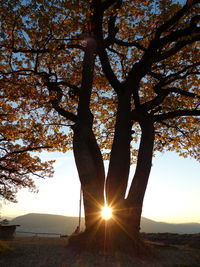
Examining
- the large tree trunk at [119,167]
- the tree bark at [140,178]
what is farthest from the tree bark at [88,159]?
the tree bark at [140,178]

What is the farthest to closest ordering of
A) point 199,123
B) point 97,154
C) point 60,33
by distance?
point 199,123 → point 60,33 → point 97,154

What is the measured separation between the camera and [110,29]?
39.6 feet

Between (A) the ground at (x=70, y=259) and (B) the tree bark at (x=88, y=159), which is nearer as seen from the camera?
(A) the ground at (x=70, y=259)

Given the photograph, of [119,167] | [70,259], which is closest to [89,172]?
[119,167]

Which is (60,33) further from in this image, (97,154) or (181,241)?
(181,241)

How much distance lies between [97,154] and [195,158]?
30.2 ft

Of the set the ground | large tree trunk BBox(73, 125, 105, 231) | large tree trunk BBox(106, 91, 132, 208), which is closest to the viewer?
the ground

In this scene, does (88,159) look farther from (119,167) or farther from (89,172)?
(119,167)

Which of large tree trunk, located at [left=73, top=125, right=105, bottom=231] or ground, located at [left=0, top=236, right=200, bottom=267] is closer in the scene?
ground, located at [left=0, top=236, right=200, bottom=267]

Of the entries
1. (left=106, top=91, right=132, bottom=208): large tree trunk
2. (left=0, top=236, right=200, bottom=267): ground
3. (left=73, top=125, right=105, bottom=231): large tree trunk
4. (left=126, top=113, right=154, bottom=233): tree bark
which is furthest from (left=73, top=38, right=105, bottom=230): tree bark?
(left=0, top=236, right=200, bottom=267): ground

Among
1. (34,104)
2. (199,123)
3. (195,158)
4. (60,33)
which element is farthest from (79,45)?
(195,158)

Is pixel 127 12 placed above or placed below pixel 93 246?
above

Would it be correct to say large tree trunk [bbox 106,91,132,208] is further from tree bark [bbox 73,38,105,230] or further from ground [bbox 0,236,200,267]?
ground [bbox 0,236,200,267]

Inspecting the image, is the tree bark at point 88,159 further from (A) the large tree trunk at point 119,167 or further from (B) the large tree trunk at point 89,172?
(A) the large tree trunk at point 119,167
